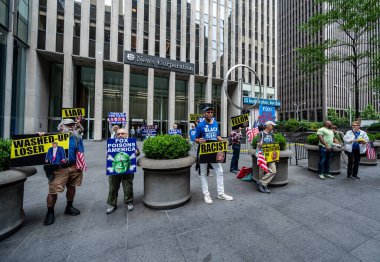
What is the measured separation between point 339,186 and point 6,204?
8302 mm

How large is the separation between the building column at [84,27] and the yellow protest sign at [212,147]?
2422cm

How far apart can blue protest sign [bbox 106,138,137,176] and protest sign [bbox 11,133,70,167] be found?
83cm

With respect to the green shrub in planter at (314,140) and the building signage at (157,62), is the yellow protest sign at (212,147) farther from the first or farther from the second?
the building signage at (157,62)

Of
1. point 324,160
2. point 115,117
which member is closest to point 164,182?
point 324,160

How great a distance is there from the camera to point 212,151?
4.28 metres

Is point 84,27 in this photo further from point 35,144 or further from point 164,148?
point 164,148

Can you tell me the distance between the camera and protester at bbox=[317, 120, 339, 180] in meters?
6.18

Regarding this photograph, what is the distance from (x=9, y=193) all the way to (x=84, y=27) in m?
25.4

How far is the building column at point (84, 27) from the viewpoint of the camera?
21.8 metres

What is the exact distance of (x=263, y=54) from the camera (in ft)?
117

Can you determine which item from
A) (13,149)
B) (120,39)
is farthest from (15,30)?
(13,149)

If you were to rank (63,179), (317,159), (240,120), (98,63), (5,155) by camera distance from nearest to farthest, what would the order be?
(5,155) → (63,179) → (240,120) → (317,159) → (98,63)

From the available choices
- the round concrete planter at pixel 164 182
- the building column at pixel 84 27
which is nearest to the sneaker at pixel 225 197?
the round concrete planter at pixel 164 182

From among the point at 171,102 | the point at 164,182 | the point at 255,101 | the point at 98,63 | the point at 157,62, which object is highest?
→ the point at 157,62
